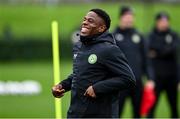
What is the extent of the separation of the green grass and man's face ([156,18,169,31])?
17840 mm

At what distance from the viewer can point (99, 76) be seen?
298 inches

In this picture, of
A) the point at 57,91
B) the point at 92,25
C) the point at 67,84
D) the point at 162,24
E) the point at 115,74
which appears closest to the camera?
the point at 115,74

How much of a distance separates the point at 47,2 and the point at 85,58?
102 ft

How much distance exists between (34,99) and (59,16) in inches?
687

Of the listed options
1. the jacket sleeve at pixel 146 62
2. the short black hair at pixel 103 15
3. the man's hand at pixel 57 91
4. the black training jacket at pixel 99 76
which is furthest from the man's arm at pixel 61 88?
the jacket sleeve at pixel 146 62

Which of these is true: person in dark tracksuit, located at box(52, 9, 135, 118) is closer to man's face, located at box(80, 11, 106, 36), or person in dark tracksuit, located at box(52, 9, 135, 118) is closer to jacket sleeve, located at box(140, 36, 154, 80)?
man's face, located at box(80, 11, 106, 36)

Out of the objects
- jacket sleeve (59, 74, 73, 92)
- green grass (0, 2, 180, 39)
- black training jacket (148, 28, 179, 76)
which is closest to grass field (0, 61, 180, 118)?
black training jacket (148, 28, 179, 76)

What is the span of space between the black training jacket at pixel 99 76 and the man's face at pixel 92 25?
0.06 metres

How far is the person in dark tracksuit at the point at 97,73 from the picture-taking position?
24.4 feet

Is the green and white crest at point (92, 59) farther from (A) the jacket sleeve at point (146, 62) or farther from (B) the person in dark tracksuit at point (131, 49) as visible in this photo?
(A) the jacket sleeve at point (146, 62)

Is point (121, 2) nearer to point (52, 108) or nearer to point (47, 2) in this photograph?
point (47, 2)

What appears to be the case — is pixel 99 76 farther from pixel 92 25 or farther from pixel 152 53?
pixel 152 53

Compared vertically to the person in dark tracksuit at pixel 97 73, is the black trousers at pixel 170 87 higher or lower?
lower

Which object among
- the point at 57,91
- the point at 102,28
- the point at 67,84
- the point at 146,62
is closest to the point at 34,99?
the point at 146,62
